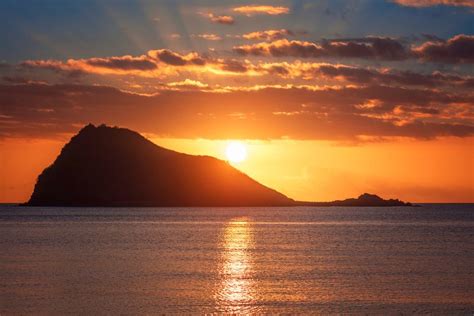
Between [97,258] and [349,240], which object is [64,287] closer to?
[97,258]

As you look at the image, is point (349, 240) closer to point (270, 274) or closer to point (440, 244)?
point (440, 244)

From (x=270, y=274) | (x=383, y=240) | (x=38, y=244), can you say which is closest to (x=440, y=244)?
(x=383, y=240)

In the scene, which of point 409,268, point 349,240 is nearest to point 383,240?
point 349,240

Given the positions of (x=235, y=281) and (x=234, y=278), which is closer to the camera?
(x=235, y=281)

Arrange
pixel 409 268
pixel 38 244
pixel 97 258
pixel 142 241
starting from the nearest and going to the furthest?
pixel 409 268 < pixel 97 258 < pixel 38 244 < pixel 142 241

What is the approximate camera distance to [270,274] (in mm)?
73250

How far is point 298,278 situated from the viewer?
69812 millimetres

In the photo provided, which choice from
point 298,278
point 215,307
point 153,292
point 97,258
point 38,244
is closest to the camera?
→ point 215,307

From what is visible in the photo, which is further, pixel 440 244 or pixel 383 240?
pixel 383 240

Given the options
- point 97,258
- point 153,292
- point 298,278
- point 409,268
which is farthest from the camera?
point 97,258

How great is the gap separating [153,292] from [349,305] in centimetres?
1570

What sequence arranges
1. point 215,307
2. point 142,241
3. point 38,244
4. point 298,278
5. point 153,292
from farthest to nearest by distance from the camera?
point 142,241, point 38,244, point 298,278, point 153,292, point 215,307

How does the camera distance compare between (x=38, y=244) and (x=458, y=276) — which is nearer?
(x=458, y=276)

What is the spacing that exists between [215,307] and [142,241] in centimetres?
7275
